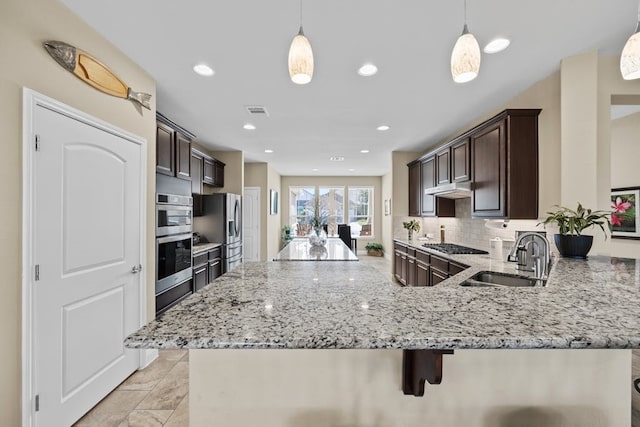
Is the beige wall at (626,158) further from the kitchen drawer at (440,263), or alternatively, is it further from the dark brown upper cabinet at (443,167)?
the kitchen drawer at (440,263)

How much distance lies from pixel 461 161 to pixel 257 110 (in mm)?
2633

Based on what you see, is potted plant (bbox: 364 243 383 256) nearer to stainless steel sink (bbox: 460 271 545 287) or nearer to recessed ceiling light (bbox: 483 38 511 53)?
stainless steel sink (bbox: 460 271 545 287)

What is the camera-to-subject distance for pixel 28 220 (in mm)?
1507

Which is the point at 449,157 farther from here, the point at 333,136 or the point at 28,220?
the point at 28,220

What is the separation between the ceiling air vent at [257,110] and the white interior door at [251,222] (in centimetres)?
343

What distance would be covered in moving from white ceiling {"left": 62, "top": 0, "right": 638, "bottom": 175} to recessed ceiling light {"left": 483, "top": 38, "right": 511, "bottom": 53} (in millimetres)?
51

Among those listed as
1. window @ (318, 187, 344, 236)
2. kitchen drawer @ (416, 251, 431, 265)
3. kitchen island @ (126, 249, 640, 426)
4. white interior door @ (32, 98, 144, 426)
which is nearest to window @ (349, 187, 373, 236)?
window @ (318, 187, 344, 236)

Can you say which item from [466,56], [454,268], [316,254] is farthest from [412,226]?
[466,56]

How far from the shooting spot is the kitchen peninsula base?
1.09 meters

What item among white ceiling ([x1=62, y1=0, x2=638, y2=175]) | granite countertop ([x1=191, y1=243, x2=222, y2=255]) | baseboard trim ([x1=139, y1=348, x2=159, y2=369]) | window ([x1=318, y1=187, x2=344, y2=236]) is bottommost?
baseboard trim ([x1=139, y1=348, x2=159, y2=369])

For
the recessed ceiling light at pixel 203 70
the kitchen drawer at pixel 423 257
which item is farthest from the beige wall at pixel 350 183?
the recessed ceiling light at pixel 203 70

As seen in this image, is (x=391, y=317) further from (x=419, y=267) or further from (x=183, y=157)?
(x=419, y=267)

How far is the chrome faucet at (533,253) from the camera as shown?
6.49 ft

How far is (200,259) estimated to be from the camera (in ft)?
12.9
